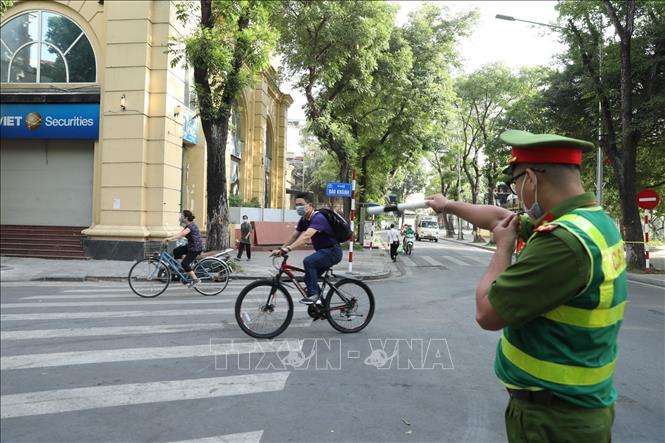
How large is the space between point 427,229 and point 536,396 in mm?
41750

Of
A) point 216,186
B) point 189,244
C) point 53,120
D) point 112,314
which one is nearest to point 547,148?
point 112,314

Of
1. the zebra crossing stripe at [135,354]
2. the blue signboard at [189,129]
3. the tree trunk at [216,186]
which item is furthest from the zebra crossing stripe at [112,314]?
the blue signboard at [189,129]

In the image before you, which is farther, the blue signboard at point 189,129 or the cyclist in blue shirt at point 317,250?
the blue signboard at point 189,129

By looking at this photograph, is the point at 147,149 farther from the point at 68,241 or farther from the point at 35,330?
the point at 35,330

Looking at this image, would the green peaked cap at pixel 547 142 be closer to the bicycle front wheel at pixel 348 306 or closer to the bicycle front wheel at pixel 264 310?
the bicycle front wheel at pixel 264 310

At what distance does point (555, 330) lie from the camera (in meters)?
1.58

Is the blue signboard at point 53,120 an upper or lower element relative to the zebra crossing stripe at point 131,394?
upper

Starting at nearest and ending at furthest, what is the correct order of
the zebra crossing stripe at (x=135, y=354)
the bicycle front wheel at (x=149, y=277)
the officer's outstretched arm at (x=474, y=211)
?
the officer's outstretched arm at (x=474, y=211) → the zebra crossing stripe at (x=135, y=354) → the bicycle front wheel at (x=149, y=277)

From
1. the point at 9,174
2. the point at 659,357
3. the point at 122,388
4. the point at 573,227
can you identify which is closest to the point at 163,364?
the point at 122,388

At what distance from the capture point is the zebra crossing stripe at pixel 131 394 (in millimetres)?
3771

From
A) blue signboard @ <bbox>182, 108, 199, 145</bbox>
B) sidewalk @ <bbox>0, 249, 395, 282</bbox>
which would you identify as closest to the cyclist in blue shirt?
sidewalk @ <bbox>0, 249, 395, 282</bbox>

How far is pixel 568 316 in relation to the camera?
156 centimetres

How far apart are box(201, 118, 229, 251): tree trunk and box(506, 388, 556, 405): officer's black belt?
12.3 m

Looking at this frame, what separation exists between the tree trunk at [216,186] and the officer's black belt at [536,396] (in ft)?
40.3
